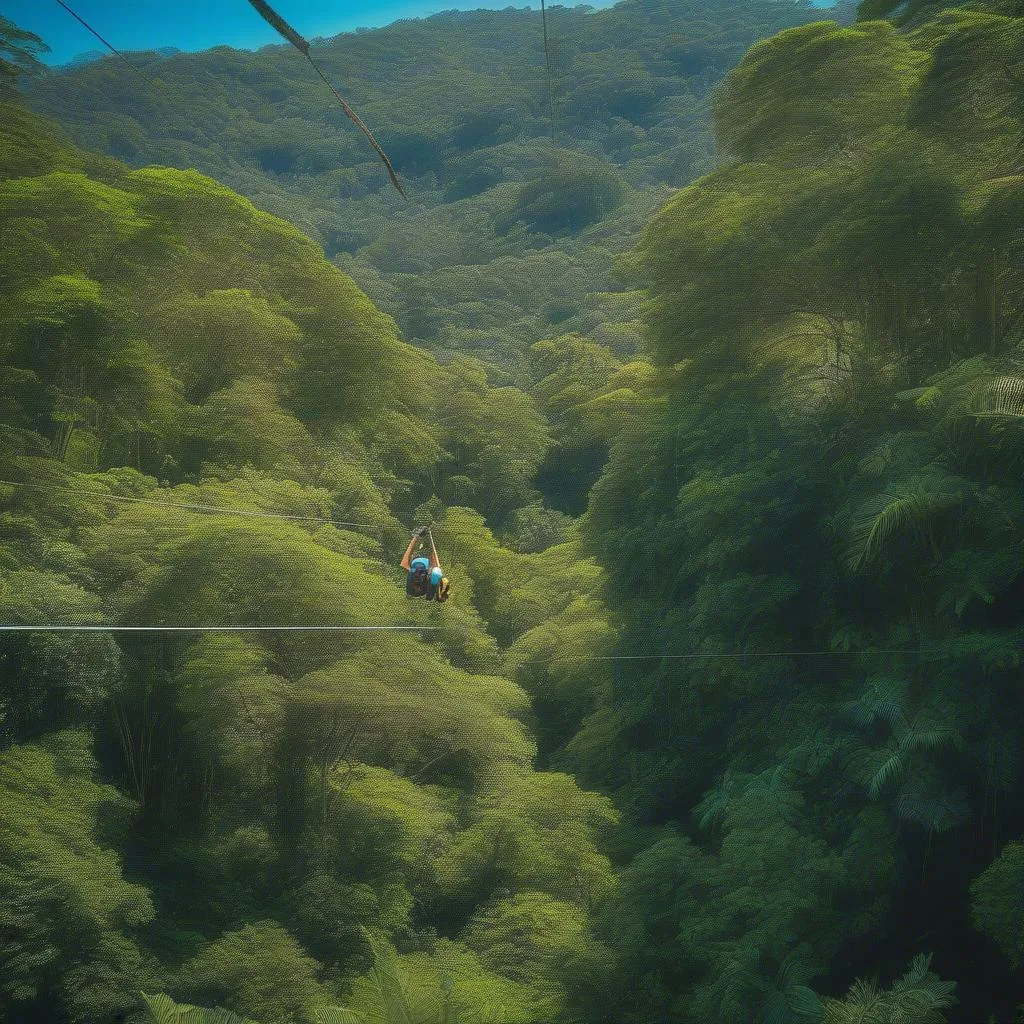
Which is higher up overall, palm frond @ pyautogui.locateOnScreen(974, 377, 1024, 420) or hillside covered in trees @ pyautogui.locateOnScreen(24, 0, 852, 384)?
hillside covered in trees @ pyautogui.locateOnScreen(24, 0, 852, 384)

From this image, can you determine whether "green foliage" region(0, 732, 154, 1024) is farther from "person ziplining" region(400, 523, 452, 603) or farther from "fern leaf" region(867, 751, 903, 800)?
"fern leaf" region(867, 751, 903, 800)

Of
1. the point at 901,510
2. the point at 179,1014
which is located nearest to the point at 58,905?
the point at 179,1014

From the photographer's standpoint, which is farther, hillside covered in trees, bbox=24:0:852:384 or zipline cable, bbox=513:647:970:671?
hillside covered in trees, bbox=24:0:852:384

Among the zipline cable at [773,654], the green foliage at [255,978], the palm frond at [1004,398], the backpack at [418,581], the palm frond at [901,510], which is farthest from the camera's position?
the green foliage at [255,978]

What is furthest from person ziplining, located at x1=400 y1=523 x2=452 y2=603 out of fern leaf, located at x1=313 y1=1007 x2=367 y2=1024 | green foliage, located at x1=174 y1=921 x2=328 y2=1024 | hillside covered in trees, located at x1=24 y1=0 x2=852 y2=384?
hillside covered in trees, located at x1=24 y1=0 x2=852 y2=384

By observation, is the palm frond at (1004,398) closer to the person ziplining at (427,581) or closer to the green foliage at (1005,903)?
the green foliage at (1005,903)

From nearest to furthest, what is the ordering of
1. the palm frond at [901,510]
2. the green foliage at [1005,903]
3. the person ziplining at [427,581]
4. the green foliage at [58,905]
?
1. the person ziplining at [427,581]
2. the green foliage at [1005,903]
3. the palm frond at [901,510]
4. the green foliage at [58,905]

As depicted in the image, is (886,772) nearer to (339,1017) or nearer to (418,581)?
(418,581)

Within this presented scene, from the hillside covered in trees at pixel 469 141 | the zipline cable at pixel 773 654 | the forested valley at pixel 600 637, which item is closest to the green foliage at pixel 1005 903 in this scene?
the forested valley at pixel 600 637

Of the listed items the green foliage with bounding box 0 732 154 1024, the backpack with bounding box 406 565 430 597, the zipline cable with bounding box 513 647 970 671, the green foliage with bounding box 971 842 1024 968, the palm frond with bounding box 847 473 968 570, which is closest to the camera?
the backpack with bounding box 406 565 430 597
